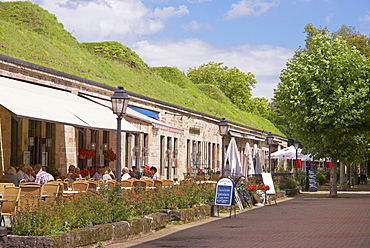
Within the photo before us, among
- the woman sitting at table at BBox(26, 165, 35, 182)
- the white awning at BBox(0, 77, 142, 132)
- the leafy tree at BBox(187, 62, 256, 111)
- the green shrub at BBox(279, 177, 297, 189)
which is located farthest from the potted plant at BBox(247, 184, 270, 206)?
the leafy tree at BBox(187, 62, 256, 111)

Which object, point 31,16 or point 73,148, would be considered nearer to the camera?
point 73,148

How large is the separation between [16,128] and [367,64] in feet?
53.9

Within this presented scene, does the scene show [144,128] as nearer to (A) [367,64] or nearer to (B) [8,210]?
(A) [367,64]

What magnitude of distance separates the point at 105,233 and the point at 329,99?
18.8 meters

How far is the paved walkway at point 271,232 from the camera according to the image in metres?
11.6

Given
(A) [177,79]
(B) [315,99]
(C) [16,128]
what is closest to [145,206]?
(C) [16,128]

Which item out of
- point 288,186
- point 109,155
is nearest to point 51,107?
point 109,155

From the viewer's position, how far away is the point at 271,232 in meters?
13.7

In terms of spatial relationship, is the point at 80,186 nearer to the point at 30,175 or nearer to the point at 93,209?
the point at 30,175

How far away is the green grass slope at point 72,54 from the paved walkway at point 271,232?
401 inches

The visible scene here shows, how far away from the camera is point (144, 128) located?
28250 mm

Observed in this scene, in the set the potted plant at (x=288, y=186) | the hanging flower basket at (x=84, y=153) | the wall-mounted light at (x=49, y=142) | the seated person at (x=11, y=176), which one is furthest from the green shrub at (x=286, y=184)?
the seated person at (x=11, y=176)

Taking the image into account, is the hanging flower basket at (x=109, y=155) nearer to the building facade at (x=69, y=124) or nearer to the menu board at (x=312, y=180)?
the building facade at (x=69, y=124)

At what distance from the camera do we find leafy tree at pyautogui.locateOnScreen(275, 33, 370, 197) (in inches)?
1078
